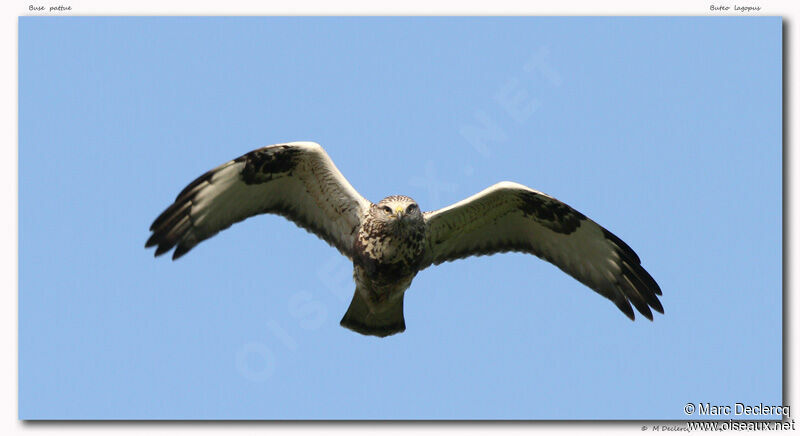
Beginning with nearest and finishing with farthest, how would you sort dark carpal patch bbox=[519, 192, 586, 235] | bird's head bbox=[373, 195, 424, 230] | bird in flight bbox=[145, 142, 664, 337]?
bird's head bbox=[373, 195, 424, 230]
bird in flight bbox=[145, 142, 664, 337]
dark carpal patch bbox=[519, 192, 586, 235]

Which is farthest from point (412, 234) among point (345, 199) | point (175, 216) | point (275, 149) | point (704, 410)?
point (704, 410)

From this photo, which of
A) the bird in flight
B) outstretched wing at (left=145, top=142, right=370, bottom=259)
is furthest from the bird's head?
outstretched wing at (left=145, top=142, right=370, bottom=259)

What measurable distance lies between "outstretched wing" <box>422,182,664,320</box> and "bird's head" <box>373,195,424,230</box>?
1.58 ft

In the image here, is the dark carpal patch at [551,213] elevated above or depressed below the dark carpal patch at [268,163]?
below

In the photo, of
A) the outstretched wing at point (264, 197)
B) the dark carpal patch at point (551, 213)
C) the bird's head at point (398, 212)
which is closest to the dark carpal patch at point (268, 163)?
the outstretched wing at point (264, 197)

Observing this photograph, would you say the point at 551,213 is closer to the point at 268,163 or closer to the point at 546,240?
the point at 546,240

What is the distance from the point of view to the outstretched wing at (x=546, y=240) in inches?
415

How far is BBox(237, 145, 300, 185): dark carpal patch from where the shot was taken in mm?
10188

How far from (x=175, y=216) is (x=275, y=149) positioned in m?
1.11

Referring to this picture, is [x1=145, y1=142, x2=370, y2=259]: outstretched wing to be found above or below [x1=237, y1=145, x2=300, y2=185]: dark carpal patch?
below

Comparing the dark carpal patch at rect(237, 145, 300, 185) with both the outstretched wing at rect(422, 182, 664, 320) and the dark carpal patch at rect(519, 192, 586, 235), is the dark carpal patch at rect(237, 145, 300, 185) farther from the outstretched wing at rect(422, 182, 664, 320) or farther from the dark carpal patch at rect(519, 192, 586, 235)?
the dark carpal patch at rect(519, 192, 586, 235)

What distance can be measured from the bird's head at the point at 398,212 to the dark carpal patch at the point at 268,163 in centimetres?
97

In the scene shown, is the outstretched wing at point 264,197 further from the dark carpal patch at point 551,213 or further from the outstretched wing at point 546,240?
the dark carpal patch at point 551,213

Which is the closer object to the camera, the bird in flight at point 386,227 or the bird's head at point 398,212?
the bird's head at point 398,212
